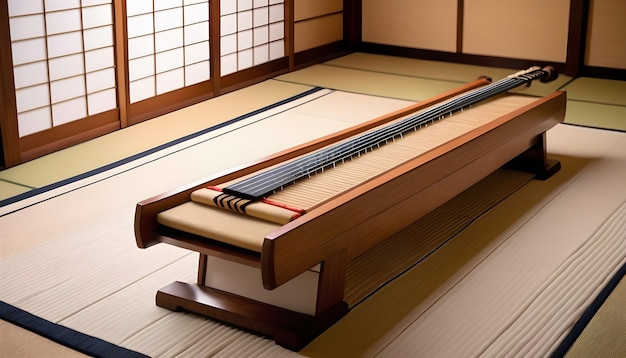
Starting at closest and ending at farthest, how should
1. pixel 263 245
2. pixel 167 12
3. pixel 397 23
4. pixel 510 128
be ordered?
pixel 263 245
pixel 510 128
pixel 167 12
pixel 397 23

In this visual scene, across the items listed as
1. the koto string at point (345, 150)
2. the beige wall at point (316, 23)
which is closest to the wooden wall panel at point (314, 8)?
the beige wall at point (316, 23)

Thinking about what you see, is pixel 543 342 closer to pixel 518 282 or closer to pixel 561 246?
pixel 518 282

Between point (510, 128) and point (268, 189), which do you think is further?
point (510, 128)

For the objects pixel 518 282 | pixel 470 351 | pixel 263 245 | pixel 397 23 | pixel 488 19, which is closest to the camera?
pixel 263 245

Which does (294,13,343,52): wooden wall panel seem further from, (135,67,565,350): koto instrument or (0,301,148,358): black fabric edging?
(0,301,148,358): black fabric edging

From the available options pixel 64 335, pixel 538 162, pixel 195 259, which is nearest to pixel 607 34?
pixel 538 162

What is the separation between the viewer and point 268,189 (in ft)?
9.31

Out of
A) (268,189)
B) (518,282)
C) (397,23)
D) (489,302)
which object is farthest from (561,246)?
(397,23)

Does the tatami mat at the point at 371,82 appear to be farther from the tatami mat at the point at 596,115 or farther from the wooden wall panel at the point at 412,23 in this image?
the tatami mat at the point at 596,115

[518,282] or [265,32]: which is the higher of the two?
[265,32]

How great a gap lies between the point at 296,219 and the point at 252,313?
37 centimetres

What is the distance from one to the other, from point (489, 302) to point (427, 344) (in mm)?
370

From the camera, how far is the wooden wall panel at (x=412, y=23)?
6887mm

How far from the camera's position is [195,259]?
3.28 metres
